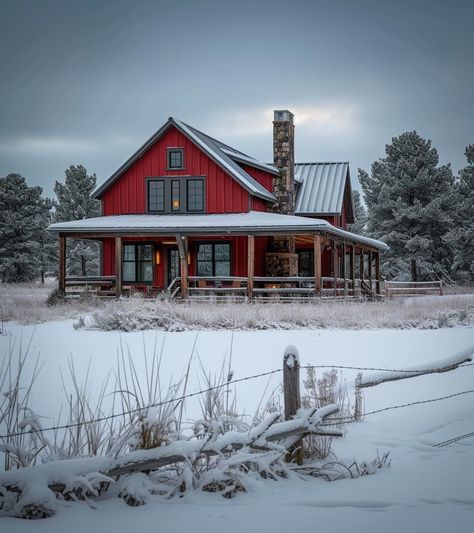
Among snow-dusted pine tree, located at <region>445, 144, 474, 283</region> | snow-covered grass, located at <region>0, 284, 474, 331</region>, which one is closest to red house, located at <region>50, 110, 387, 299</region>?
snow-covered grass, located at <region>0, 284, 474, 331</region>

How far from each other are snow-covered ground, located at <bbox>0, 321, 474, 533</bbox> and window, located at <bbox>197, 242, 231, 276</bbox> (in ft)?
44.6

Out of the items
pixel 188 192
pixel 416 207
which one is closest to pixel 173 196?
pixel 188 192

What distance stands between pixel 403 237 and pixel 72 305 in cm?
2491

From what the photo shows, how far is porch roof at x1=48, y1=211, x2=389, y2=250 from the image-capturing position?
78.0 feet

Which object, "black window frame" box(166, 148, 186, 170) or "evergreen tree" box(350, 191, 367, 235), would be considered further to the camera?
"evergreen tree" box(350, 191, 367, 235)

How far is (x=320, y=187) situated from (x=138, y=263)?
10.7 metres

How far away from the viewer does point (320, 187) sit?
34.6 m

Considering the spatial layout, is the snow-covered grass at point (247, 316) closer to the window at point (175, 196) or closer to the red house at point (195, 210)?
the red house at point (195, 210)

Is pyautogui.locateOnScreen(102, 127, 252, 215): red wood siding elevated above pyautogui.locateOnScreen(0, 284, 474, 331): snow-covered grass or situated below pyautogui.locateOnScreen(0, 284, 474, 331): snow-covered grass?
above

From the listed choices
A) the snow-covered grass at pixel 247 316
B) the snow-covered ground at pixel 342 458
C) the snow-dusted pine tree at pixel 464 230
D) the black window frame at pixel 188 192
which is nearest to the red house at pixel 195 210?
the black window frame at pixel 188 192

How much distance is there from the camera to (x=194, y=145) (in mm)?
28328

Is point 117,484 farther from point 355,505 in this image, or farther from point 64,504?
point 355,505

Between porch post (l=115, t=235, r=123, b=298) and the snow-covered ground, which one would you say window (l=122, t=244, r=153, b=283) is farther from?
the snow-covered ground

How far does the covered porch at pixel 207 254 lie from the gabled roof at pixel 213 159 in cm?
154
